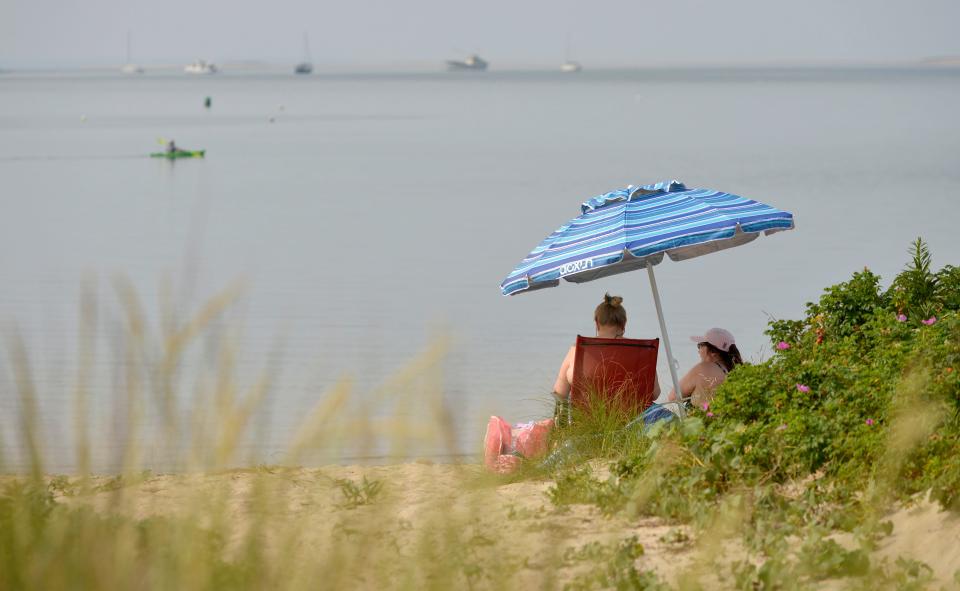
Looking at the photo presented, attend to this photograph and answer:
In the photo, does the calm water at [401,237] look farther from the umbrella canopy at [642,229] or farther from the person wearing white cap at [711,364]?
the person wearing white cap at [711,364]

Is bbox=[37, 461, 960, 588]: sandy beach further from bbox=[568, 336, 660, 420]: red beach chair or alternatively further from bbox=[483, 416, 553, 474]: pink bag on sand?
bbox=[568, 336, 660, 420]: red beach chair

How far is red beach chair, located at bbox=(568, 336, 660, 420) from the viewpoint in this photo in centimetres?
724

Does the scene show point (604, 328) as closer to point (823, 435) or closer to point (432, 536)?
point (823, 435)

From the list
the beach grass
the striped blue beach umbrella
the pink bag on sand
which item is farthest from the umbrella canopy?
the pink bag on sand

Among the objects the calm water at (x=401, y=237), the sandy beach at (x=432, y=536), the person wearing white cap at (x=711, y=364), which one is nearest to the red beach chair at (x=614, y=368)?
the person wearing white cap at (x=711, y=364)

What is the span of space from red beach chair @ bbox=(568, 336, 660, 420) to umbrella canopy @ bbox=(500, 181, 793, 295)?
439mm

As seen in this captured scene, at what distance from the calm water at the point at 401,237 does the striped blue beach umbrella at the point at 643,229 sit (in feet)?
3.56

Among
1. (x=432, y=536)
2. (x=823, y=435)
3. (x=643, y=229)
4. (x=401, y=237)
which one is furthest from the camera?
(x=401, y=237)

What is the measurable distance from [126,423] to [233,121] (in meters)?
82.0

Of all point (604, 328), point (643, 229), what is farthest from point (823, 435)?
point (604, 328)

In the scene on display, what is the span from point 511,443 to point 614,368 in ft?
2.40

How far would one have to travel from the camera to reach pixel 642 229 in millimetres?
7242

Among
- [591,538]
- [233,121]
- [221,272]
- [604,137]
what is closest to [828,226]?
[221,272]

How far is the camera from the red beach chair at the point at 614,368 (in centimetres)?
724
